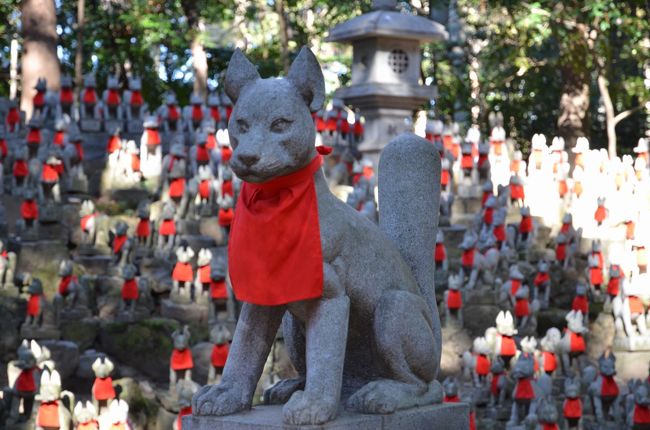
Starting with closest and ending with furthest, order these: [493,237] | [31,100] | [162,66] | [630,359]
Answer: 1. [630,359]
2. [493,237]
3. [31,100]
4. [162,66]

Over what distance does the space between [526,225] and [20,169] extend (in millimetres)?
5262

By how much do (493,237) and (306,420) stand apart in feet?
25.5

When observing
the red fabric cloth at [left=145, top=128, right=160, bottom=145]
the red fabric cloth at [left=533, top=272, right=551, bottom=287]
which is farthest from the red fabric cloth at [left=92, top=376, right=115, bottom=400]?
the red fabric cloth at [left=145, top=128, right=160, bottom=145]

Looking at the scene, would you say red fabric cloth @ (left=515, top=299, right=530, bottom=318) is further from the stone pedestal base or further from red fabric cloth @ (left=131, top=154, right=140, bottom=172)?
the stone pedestal base

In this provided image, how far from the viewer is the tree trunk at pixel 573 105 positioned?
701 inches

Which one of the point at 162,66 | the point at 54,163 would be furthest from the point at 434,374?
the point at 162,66

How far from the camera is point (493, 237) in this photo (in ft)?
38.5

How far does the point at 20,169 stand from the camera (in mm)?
12414

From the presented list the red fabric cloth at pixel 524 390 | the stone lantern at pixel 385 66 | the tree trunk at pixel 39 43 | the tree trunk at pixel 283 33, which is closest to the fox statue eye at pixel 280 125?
the red fabric cloth at pixel 524 390

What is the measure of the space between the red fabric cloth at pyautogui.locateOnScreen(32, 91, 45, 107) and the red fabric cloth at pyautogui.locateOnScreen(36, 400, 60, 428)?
7478 mm

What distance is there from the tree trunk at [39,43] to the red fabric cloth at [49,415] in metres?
8.54

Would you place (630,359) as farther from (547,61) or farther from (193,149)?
(547,61)

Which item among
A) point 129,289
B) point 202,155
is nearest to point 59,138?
point 202,155

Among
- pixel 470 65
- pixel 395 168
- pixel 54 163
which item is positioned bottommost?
pixel 395 168
